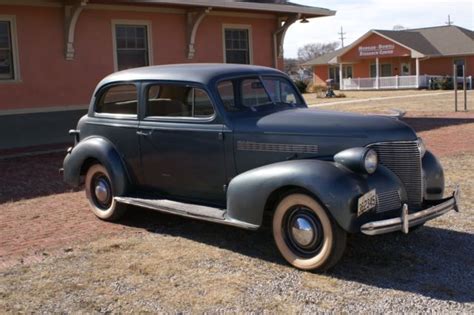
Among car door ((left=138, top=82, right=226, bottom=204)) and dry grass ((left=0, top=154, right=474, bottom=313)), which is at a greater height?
car door ((left=138, top=82, right=226, bottom=204))

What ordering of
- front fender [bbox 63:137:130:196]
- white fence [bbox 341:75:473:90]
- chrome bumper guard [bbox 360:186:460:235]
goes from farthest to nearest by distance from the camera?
white fence [bbox 341:75:473:90] → front fender [bbox 63:137:130:196] → chrome bumper guard [bbox 360:186:460:235]

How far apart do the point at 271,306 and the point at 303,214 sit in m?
0.96

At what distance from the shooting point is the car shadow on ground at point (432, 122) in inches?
645

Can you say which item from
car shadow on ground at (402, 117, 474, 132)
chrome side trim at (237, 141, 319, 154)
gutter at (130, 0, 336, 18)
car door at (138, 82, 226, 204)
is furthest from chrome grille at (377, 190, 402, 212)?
car shadow on ground at (402, 117, 474, 132)

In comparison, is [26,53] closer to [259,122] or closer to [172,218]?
[172,218]

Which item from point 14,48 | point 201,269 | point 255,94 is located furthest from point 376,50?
point 201,269

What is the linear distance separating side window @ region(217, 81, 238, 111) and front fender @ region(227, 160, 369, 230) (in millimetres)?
783

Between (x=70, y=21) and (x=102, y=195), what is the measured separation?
8.29 m

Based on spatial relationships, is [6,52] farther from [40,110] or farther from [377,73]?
[377,73]

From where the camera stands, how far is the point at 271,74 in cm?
642

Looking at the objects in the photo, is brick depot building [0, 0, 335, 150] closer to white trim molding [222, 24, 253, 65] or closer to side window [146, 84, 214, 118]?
white trim molding [222, 24, 253, 65]

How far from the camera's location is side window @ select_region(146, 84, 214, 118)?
19.7 feet

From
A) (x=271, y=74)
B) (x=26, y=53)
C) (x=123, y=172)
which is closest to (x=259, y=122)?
(x=271, y=74)

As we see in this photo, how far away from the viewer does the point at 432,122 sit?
17.9 m
